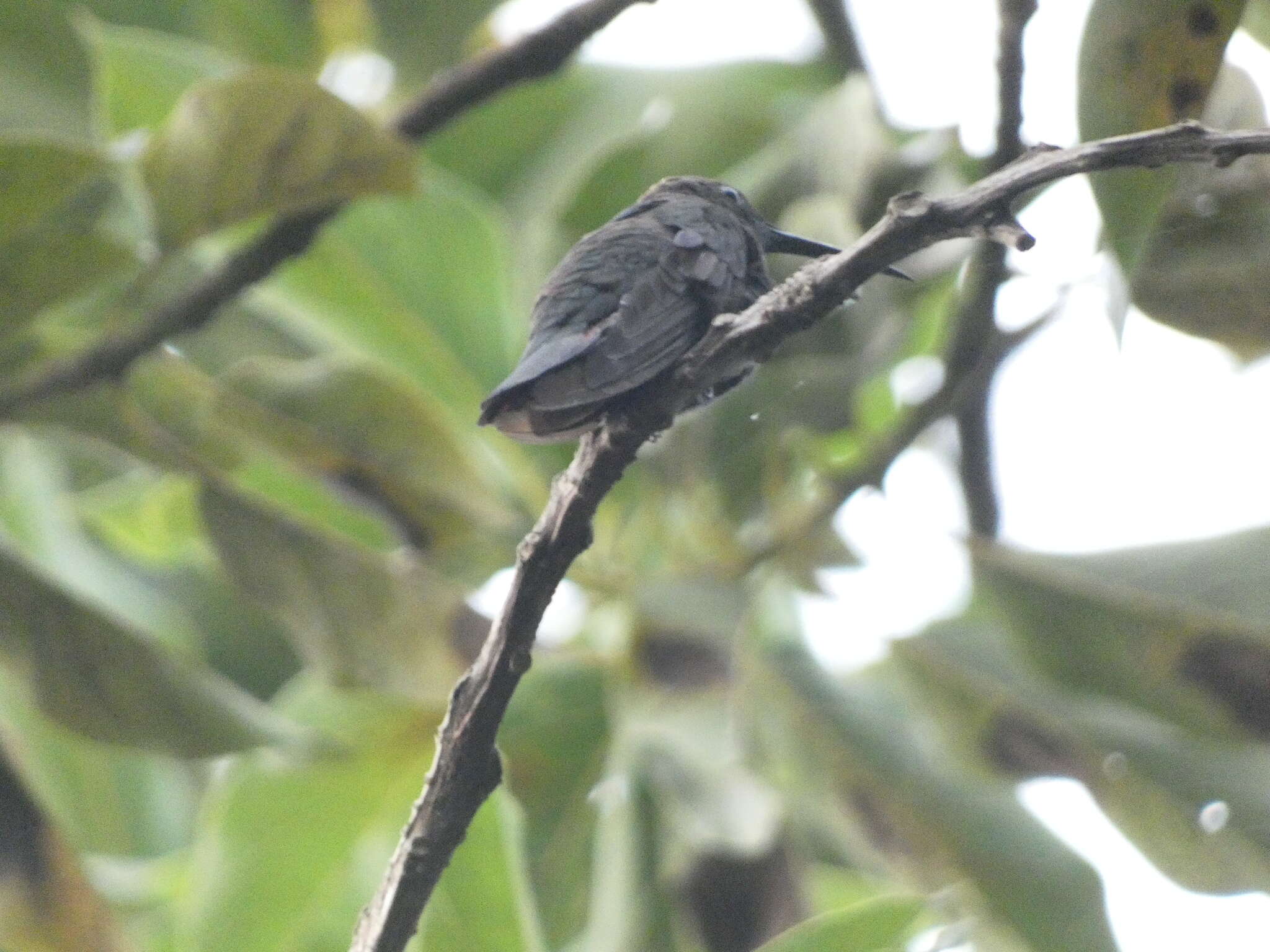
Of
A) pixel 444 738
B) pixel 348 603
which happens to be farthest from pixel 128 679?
pixel 444 738

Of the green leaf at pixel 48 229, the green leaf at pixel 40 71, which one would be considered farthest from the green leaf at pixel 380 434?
the green leaf at pixel 40 71

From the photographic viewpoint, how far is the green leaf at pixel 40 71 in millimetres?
2121

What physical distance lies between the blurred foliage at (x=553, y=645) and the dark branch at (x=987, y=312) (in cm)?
12

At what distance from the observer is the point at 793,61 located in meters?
2.00

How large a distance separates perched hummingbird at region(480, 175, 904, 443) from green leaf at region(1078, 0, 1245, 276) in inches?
6.9

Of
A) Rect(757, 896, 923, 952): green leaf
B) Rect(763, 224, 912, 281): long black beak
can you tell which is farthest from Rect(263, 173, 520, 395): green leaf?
Rect(757, 896, 923, 952): green leaf

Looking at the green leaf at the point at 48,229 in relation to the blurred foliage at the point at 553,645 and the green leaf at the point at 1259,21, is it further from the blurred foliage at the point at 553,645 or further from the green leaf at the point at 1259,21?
the green leaf at the point at 1259,21

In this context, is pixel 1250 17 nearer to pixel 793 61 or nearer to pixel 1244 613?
pixel 1244 613

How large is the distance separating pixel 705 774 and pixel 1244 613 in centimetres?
60

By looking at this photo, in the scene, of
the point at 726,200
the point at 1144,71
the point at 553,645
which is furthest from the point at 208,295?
the point at 1144,71

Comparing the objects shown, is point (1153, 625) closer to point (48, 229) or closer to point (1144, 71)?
point (1144, 71)

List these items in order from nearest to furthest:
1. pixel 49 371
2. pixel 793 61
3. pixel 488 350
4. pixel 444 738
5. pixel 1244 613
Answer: pixel 444 738 → pixel 1244 613 → pixel 49 371 → pixel 488 350 → pixel 793 61

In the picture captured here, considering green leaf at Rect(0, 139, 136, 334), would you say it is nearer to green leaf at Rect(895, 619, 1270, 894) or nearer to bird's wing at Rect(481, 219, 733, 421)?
bird's wing at Rect(481, 219, 733, 421)

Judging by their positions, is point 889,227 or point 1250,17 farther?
point 1250,17
